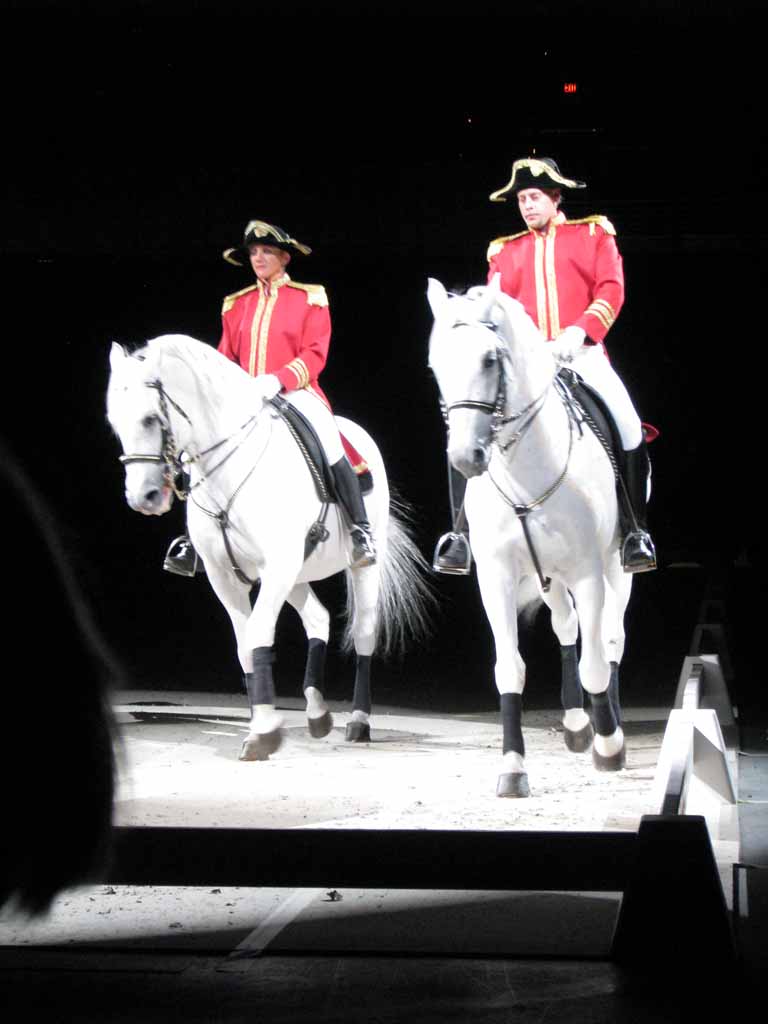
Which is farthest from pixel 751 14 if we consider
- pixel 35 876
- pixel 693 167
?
pixel 35 876

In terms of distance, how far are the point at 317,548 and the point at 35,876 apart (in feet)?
15.3

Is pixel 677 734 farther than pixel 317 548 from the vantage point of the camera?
No

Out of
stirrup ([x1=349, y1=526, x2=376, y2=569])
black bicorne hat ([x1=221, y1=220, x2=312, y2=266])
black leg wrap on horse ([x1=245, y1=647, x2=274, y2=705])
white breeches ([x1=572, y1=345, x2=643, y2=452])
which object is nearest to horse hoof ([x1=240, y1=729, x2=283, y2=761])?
black leg wrap on horse ([x1=245, y1=647, x2=274, y2=705])

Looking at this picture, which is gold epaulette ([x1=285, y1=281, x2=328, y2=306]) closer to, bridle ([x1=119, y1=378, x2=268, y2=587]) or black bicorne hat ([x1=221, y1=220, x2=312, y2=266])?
black bicorne hat ([x1=221, y1=220, x2=312, y2=266])

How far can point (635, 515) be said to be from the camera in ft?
17.5

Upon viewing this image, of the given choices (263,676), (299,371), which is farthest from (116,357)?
(263,676)

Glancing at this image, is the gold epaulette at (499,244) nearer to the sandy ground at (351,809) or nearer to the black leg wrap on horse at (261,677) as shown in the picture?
the black leg wrap on horse at (261,677)

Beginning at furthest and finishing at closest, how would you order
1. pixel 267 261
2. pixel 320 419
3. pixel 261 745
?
pixel 267 261 → pixel 320 419 → pixel 261 745

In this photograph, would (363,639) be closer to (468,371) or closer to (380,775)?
(380,775)

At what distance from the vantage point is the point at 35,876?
4.45 ft

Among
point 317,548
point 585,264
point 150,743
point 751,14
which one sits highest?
point 751,14

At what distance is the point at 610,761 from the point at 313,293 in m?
2.14

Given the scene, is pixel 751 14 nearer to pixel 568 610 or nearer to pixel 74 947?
pixel 568 610

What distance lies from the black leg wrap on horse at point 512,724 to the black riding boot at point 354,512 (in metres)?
1.21
